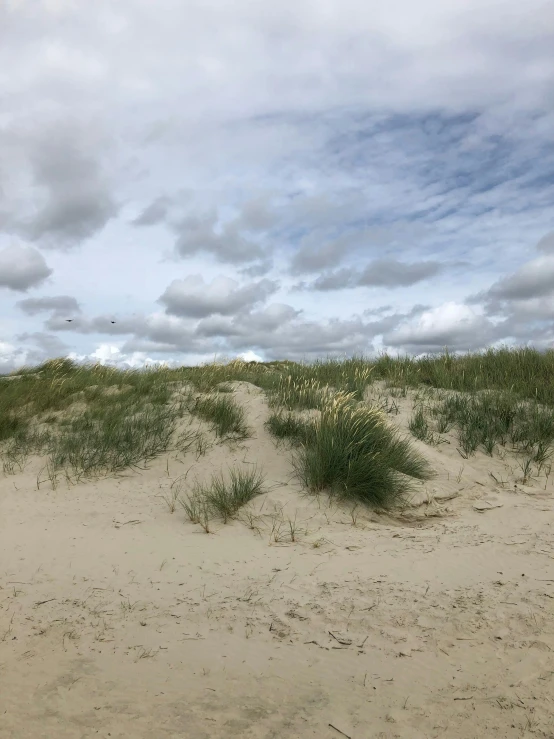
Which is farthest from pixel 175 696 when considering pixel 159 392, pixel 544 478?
pixel 159 392

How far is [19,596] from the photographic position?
169 inches

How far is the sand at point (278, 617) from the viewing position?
2818 millimetres

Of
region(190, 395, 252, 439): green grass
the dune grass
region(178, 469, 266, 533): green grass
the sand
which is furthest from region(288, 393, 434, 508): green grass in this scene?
region(190, 395, 252, 439): green grass

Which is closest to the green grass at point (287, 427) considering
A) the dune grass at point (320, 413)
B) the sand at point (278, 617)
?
the dune grass at point (320, 413)

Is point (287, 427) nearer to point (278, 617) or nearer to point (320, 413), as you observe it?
point (320, 413)

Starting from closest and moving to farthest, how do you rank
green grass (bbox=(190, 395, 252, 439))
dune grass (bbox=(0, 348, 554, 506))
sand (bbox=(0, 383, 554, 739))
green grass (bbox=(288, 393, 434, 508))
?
sand (bbox=(0, 383, 554, 739)) → green grass (bbox=(288, 393, 434, 508)) → dune grass (bbox=(0, 348, 554, 506)) → green grass (bbox=(190, 395, 252, 439))

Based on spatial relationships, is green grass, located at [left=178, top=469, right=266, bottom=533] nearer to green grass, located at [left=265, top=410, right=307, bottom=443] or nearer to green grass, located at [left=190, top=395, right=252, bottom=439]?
green grass, located at [left=265, top=410, right=307, bottom=443]

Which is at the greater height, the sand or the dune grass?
the dune grass

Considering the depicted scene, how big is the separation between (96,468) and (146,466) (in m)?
0.61

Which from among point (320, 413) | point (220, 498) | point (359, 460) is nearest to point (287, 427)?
point (320, 413)

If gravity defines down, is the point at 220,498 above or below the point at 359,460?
below

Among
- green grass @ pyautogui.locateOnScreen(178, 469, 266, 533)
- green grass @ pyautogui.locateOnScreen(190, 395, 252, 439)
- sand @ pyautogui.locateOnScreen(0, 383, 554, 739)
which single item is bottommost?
sand @ pyautogui.locateOnScreen(0, 383, 554, 739)

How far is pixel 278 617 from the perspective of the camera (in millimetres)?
3803

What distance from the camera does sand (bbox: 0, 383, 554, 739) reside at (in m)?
2.82
